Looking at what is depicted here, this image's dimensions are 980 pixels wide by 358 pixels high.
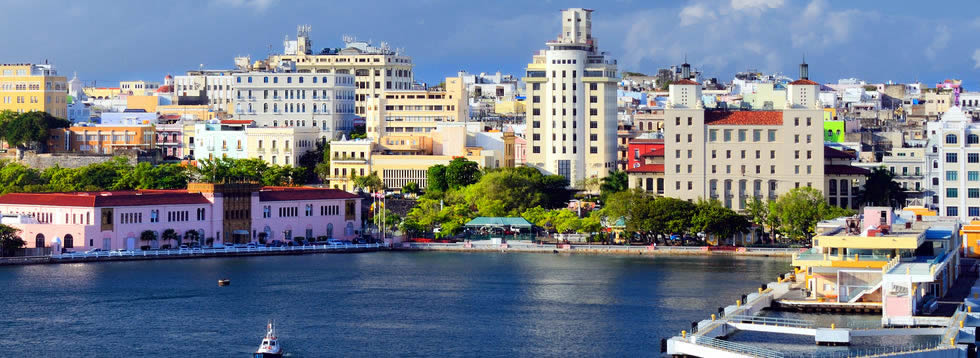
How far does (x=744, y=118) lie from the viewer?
97.9 m

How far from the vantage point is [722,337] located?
180ft

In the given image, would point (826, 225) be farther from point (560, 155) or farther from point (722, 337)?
point (560, 155)

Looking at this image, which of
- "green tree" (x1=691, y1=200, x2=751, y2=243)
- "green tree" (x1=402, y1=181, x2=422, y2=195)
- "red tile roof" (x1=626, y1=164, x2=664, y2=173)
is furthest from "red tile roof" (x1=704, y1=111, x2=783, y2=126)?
"green tree" (x1=402, y1=181, x2=422, y2=195)

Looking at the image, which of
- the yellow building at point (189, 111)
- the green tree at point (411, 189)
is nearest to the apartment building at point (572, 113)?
the green tree at point (411, 189)

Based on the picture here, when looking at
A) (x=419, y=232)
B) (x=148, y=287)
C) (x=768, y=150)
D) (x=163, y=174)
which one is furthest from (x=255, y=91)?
(x=148, y=287)

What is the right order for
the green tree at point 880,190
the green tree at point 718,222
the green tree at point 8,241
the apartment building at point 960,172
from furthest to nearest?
the green tree at point 880,190 → the green tree at point 718,222 → the apartment building at point 960,172 → the green tree at point 8,241

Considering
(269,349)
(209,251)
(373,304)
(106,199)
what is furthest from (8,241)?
(269,349)

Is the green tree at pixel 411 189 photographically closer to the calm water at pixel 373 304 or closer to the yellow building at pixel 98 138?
the calm water at pixel 373 304

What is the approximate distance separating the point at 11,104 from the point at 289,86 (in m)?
23.2

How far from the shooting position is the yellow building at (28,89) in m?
141

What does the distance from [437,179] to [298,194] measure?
15.8m

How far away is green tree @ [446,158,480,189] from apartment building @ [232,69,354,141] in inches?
828

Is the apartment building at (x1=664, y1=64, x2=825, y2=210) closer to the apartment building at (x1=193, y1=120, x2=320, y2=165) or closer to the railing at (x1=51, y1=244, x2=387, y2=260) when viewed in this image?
the railing at (x1=51, y1=244, x2=387, y2=260)

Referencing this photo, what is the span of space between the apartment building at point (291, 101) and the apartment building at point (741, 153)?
122 feet
